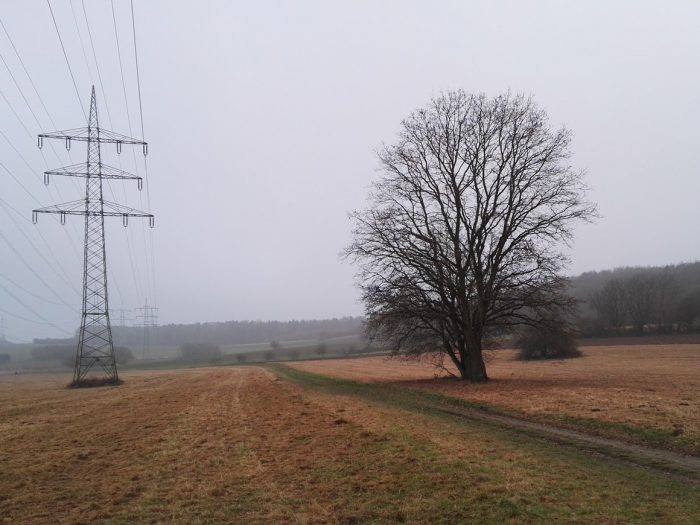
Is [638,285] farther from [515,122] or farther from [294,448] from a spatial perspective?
[294,448]

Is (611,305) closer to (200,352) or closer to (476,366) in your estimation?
(476,366)

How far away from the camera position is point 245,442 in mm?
13406

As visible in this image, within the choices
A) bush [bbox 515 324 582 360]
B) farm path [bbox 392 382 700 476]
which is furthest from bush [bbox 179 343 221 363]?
farm path [bbox 392 382 700 476]

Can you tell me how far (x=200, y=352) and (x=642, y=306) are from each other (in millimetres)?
95792

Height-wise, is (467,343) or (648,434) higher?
(467,343)

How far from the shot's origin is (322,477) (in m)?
9.32

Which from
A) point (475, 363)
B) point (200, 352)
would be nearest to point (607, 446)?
point (475, 363)

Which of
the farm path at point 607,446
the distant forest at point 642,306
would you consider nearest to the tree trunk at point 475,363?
the farm path at point 607,446

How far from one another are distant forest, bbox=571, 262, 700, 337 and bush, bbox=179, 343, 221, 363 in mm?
77320

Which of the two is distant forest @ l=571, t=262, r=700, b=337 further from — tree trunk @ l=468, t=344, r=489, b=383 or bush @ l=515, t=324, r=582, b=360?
tree trunk @ l=468, t=344, r=489, b=383

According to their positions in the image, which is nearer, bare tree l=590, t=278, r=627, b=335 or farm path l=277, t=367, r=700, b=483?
farm path l=277, t=367, r=700, b=483

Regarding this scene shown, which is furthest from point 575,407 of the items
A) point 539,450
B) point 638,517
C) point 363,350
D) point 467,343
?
point 363,350

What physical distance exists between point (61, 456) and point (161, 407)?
1067 centimetres

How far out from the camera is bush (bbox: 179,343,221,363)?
119312mm
